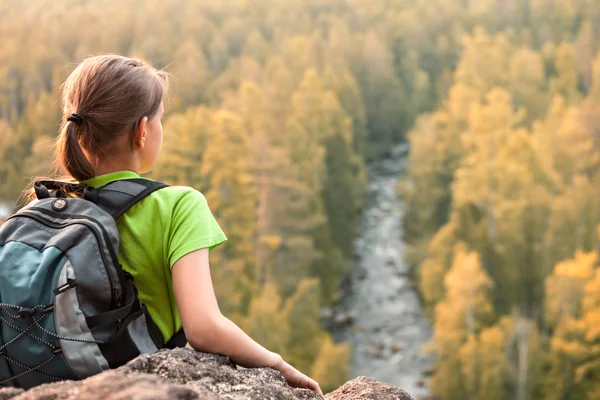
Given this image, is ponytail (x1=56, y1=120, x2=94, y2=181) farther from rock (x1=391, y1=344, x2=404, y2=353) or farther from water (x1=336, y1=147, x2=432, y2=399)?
rock (x1=391, y1=344, x2=404, y2=353)

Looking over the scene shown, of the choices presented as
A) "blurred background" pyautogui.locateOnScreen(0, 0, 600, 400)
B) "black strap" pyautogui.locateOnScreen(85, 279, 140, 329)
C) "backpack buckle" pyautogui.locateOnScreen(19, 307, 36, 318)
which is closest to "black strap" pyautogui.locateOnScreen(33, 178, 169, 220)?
"black strap" pyautogui.locateOnScreen(85, 279, 140, 329)

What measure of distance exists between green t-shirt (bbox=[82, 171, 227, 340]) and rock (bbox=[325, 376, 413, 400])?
0.84 m

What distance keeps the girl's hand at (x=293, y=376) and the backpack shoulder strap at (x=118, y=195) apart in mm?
708

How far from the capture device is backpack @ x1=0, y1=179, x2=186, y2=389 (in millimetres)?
1951

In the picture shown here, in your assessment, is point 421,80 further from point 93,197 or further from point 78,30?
point 93,197

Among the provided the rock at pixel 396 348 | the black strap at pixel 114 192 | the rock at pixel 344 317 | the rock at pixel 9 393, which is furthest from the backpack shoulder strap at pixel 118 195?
the rock at pixel 344 317

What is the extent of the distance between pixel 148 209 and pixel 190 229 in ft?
0.53

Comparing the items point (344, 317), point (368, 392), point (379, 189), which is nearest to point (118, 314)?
point (368, 392)

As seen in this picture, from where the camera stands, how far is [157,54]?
52281 millimetres

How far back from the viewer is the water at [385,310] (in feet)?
93.7

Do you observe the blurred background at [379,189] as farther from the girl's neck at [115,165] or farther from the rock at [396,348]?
the girl's neck at [115,165]

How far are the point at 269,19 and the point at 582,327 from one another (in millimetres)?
58844

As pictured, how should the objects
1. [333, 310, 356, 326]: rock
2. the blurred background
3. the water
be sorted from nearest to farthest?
the blurred background → the water → [333, 310, 356, 326]: rock

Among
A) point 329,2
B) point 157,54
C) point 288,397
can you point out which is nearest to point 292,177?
point 288,397
